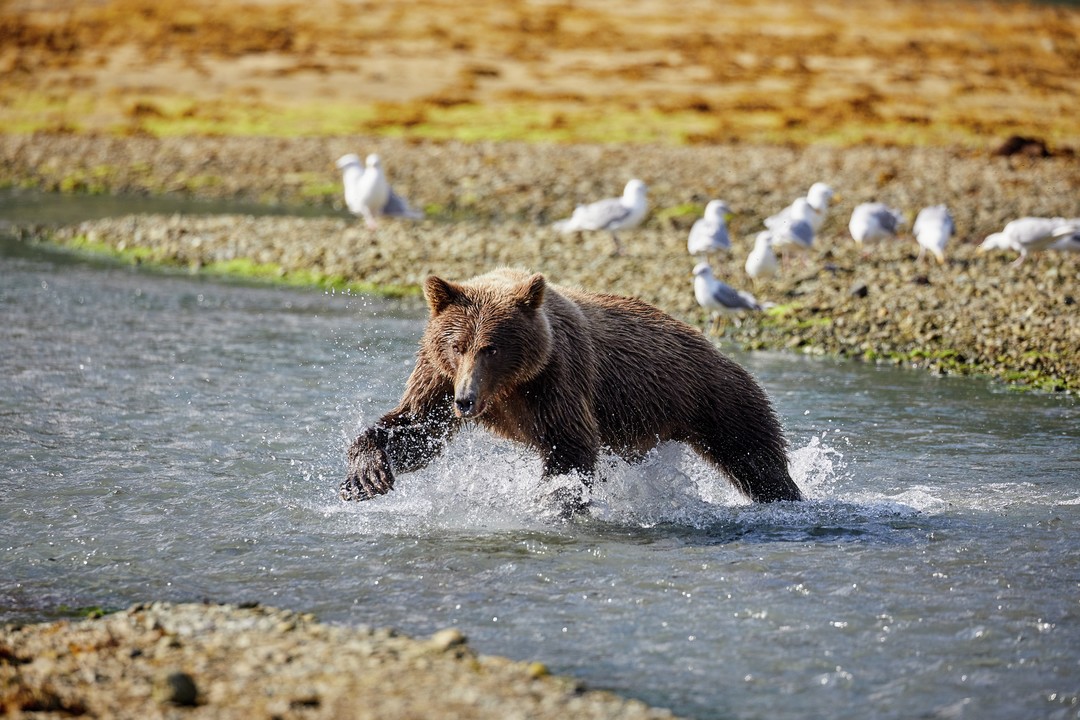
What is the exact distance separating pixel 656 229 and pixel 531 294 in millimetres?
12234

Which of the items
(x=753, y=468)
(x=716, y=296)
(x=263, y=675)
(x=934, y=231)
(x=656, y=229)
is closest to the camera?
(x=263, y=675)

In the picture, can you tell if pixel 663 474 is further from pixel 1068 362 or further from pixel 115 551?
pixel 1068 362

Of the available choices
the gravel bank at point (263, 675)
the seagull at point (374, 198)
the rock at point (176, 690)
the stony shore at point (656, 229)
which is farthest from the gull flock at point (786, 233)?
the rock at point (176, 690)

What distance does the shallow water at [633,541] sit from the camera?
209 inches

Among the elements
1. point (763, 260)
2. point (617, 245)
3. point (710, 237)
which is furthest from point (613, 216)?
point (763, 260)

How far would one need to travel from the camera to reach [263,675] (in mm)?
4898

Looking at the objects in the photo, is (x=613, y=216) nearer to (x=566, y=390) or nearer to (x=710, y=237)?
(x=710, y=237)

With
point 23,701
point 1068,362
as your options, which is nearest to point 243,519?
point 23,701

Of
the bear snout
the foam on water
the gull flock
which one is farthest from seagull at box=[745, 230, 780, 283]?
the bear snout

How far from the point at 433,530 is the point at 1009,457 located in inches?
168

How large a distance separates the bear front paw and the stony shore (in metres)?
6.56

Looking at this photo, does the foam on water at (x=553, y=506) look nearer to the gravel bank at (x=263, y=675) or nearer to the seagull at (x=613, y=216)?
the gravel bank at (x=263, y=675)

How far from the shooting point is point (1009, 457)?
884 centimetres

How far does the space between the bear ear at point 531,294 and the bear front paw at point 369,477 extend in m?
1.15
